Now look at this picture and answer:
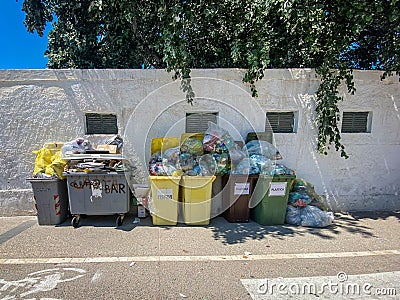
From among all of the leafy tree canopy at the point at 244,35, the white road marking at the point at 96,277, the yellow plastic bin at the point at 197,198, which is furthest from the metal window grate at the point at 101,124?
the white road marking at the point at 96,277

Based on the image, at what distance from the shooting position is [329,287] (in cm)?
263

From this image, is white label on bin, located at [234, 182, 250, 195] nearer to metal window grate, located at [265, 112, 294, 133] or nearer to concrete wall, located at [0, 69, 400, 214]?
concrete wall, located at [0, 69, 400, 214]

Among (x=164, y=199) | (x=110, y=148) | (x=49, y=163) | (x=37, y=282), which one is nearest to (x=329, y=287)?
(x=164, y=199)

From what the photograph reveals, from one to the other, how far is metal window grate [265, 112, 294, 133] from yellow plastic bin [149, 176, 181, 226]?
2.23 metres

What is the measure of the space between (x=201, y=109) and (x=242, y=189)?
1.73 metres

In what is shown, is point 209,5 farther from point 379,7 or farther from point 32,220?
point 32,220

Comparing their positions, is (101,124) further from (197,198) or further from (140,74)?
(197,198)

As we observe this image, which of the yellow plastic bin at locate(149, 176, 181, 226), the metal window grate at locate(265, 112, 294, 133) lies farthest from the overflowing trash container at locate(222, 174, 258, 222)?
the metal window grate at locate(265, 112, 294, 133)

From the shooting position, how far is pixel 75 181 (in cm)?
401

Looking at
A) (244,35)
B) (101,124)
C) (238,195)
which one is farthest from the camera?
(244,35)

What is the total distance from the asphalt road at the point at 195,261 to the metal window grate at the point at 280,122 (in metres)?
1.90

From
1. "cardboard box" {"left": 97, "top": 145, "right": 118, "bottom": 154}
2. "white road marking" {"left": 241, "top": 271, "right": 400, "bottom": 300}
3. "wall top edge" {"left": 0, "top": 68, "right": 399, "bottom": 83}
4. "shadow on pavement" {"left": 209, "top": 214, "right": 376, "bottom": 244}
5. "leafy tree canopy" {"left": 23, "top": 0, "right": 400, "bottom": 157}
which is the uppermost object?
"leafy tree canopy" {"left": 23, "top": 0, "right": 400, "bottom": 157}

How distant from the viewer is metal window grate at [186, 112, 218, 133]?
4883mm

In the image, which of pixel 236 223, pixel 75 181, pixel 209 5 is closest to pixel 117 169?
pixel 75 181
